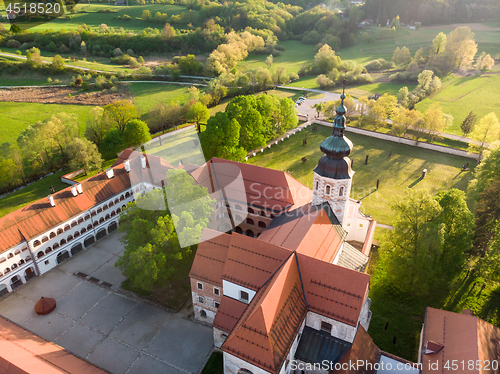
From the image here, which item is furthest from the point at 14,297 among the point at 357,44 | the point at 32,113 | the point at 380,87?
the point at 357,44

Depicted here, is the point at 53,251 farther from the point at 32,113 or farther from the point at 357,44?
the point at 357,44

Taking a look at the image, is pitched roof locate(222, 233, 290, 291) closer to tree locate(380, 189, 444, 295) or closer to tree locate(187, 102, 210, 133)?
tree locate(380, 189, 444, 295)

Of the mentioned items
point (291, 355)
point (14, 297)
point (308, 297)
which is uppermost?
point (308, 297)

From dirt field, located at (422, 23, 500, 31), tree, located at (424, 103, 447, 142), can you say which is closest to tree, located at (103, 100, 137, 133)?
tree, located at (424, 103, 447, 142)

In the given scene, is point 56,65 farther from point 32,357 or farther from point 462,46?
point 462,46

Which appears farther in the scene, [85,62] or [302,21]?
[302,21]

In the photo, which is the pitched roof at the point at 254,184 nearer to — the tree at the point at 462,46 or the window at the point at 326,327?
the window at the point at 326,327

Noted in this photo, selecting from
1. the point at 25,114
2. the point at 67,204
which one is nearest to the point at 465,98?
the point at 67,204

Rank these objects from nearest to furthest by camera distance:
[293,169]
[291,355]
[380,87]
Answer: [291,355], [293,169], [380,87]

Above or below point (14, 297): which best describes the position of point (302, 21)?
above
